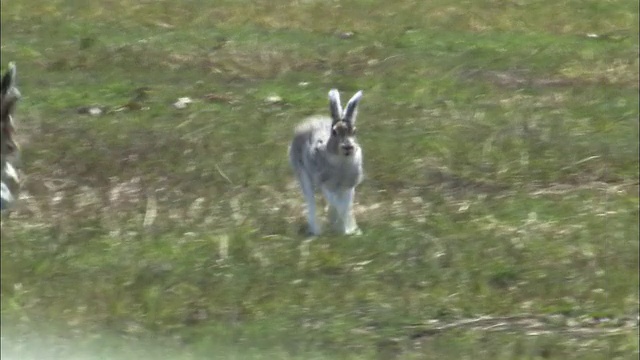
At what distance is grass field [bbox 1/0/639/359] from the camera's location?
11352 mm

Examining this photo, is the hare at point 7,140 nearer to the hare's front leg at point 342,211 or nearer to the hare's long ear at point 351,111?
the hare's front leg at point 342,211

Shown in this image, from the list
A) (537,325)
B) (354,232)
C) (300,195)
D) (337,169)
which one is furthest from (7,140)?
(300,195)

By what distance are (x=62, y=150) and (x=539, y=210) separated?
5003mm

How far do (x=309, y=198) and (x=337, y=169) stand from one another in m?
0.37

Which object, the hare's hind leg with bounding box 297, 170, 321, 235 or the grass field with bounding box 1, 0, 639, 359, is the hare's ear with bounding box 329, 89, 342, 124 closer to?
the hare's hind leg with bounding box 297, 170, 321, 235

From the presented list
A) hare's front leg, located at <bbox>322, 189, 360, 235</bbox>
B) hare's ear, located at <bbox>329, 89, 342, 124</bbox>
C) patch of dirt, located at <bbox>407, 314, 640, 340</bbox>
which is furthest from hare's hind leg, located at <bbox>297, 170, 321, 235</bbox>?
patch of dirt, located at <bbox>407, 314, 640, 340</bbox>

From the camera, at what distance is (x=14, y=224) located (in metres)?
13.3

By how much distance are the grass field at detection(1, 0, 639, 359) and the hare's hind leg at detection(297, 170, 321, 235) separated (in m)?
0.16

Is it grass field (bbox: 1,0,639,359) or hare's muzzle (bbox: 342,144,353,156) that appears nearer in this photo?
grass field (bbox: 1,0,639,359)

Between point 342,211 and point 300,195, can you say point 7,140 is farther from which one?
point 300,195

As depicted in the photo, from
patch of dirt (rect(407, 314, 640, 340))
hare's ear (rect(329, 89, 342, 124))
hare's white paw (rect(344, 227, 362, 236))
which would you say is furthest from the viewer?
hare's ear (rect(329, 89, 342, 124))

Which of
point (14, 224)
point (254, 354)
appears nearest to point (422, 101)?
point (14, 224)

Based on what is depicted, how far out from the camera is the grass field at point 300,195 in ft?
37.2

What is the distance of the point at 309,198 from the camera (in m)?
13.5
